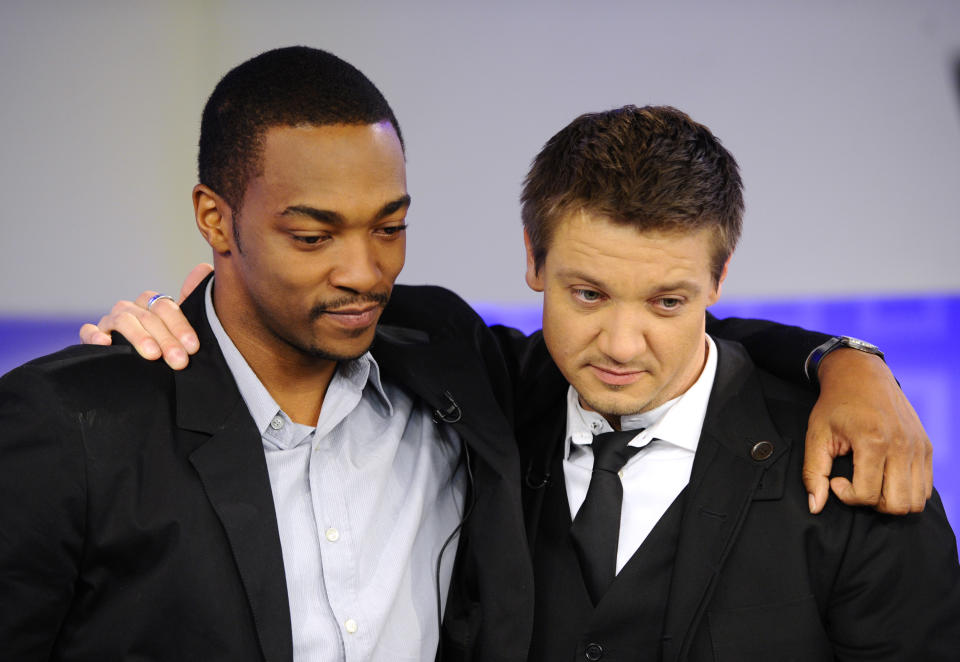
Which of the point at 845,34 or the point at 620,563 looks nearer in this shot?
the point at 620,563

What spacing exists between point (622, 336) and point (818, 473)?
0.36 metres

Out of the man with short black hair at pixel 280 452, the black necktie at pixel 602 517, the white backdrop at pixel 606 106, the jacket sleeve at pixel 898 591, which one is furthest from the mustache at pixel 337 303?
the white backdrop at pixel 606 106

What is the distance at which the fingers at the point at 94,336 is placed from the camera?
1620 millimetres

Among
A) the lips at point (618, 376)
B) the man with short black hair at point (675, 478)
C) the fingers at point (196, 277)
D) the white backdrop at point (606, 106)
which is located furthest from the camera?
the white backdrop at point (606, 106)

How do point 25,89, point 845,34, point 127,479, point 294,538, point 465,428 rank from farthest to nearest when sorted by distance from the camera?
point 845,34
point 25,89
point 465,428
point 294,538
point 127,479

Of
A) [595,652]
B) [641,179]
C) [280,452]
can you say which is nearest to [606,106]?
[641,179]

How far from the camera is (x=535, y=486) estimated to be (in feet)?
5.68

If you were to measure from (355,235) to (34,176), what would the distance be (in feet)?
5.33

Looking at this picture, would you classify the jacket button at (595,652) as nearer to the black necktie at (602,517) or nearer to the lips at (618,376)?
the black necktie at (602,517)

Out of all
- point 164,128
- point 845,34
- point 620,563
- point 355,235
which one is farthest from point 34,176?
point 845,34

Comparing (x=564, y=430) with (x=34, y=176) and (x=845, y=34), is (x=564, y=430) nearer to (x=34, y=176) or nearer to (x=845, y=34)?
(x=34, y=176)

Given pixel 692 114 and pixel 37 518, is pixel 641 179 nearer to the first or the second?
pixel 37 518

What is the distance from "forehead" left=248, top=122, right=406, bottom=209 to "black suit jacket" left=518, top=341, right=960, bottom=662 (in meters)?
0.69

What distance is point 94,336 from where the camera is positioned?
164 cm
